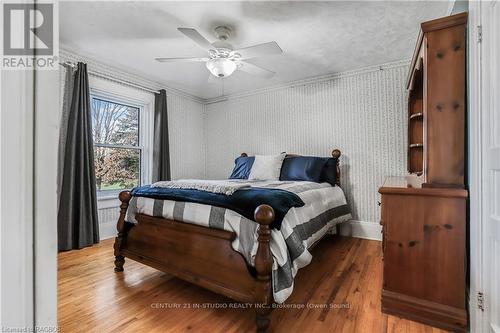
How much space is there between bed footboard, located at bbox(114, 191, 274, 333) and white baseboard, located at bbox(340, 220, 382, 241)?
2204mm

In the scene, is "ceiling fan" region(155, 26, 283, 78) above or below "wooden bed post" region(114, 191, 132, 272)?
Result: above

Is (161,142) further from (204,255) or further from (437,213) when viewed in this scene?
(437,213)

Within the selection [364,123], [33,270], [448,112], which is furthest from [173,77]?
[33,270]

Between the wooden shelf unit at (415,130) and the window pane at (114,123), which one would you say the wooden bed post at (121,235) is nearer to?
the window pane at (114,123)

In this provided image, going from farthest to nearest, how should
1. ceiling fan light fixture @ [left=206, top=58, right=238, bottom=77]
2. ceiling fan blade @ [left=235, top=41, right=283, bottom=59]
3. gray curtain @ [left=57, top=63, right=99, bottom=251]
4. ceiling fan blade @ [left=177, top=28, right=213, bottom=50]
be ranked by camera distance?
gray curtain @ [left=57, top=63, right=99, bottom=251], ceiling fan light fixture @ [left=206, top=58, right=238, bottom=77], ceiling fan blade @ [left=235, top=41, right=283, bottom=59], ceiling fan blade @ [left=177, top=28, right=213, bottom=50]

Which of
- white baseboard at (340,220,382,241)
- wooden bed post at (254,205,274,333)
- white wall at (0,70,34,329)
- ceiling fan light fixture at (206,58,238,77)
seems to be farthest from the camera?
white baseboard at (340,220,382,241)

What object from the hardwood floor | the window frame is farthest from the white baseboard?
the window frame

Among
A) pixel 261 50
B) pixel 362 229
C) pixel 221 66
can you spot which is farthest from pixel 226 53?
pixel 362 229

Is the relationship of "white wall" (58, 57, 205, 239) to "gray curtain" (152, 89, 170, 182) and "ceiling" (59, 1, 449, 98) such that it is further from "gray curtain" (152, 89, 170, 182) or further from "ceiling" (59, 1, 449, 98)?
"ceiling" (59, 1, 449, 98)

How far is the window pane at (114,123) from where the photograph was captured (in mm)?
3174

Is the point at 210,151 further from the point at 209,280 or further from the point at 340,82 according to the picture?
the point at 209,280

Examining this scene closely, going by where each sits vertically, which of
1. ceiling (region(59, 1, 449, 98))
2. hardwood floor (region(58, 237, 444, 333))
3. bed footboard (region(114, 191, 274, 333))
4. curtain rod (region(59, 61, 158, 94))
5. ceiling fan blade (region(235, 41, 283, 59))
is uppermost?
ceiling (region(59, 1, 449, 98))

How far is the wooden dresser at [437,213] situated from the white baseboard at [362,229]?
1.62 metres

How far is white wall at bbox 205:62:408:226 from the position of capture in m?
3.04
